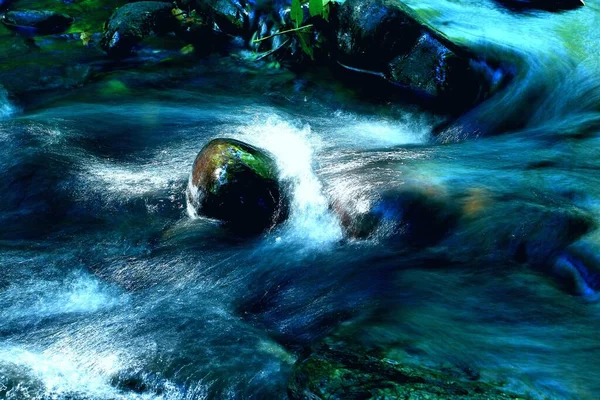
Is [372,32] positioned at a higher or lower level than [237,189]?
higher

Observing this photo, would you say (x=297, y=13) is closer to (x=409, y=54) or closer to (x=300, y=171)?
(x=409, y=54)

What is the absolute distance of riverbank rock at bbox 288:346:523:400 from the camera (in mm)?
2713

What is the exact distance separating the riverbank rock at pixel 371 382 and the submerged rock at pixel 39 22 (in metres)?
8.88

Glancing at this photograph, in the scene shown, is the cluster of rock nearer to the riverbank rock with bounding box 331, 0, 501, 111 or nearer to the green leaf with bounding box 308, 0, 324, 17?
the riverbank rock with bounding box 331, 0, 501, 111

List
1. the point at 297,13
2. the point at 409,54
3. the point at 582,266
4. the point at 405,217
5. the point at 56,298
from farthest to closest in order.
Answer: the point at 297,13 < the point at 409,54 < the point at 405,217 < the point at 56,298 < the point at 582,266

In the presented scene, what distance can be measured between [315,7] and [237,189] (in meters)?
3.82

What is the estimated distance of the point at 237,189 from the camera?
4.92 m

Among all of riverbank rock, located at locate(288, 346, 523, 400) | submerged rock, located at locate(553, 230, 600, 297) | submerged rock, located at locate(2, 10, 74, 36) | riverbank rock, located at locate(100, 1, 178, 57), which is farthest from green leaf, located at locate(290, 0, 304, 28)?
riverbank rock, located at locate(288, 346, 523, 400)

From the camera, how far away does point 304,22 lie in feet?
27.0

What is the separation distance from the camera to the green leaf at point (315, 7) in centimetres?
768

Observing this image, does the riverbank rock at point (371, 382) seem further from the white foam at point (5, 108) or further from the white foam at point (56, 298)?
the white foam at point (5, 108)

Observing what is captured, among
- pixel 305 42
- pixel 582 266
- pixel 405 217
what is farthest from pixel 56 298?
pixel 305 42

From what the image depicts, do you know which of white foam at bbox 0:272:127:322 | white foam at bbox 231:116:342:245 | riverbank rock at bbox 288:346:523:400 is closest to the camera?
riverbank rock at bbox 288:346:523:400

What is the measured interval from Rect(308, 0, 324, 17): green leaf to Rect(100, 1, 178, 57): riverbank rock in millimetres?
2966
